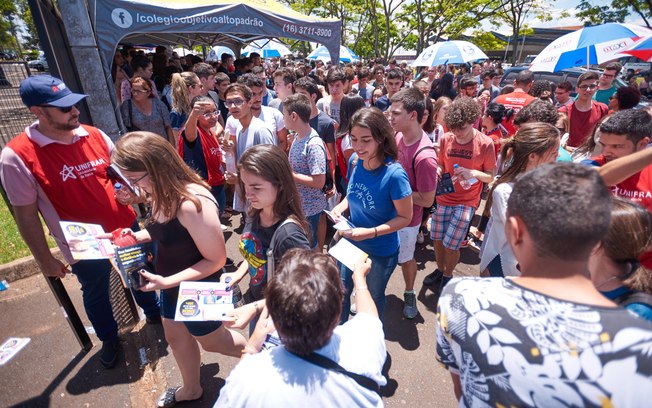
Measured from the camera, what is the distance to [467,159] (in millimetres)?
3320

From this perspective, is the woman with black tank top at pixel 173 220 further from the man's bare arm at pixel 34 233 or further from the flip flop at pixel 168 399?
the man's bare arm at pixel 34 233

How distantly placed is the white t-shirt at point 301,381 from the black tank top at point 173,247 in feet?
3.52

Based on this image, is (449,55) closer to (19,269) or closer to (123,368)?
(123,368)

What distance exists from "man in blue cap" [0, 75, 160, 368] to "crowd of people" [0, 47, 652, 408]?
0.01 m

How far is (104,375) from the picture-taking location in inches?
109

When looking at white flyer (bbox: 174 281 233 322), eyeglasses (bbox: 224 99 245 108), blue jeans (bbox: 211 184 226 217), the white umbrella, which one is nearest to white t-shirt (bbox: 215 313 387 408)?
white flyer (bbox: 174 281 233 322)

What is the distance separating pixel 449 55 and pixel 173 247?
28.1 feet

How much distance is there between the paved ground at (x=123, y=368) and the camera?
8.44ft

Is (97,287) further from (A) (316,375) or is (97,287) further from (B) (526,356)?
(B) (526,356)

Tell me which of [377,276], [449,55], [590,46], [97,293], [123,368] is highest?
[590,46]

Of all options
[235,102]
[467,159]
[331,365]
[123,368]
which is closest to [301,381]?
[331,365]

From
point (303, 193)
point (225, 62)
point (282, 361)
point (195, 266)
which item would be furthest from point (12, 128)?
point (282, 361)

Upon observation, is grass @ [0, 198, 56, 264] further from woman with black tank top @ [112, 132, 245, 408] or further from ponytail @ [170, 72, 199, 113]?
woman with black tank top @ [112, 132, 245, 408]

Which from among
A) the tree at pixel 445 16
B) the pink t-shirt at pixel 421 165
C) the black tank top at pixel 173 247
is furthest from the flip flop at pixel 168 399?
the tree at pixel 445 16
